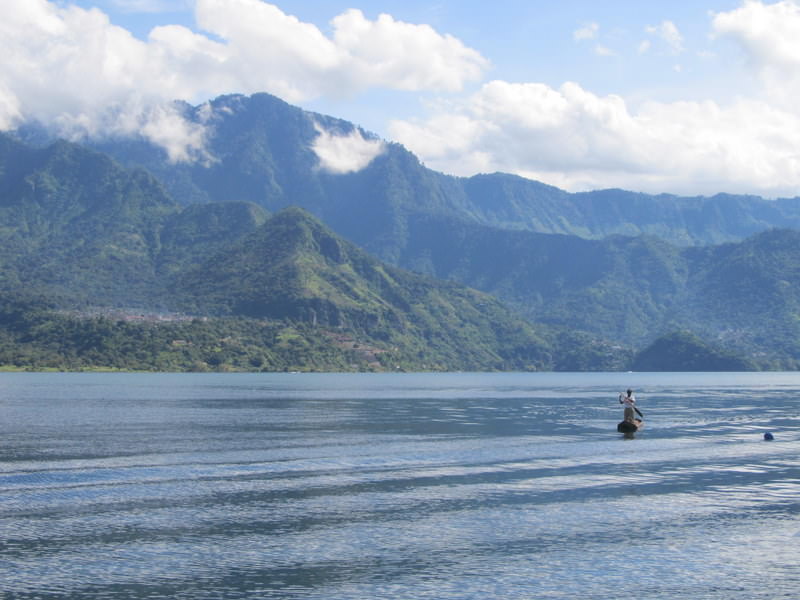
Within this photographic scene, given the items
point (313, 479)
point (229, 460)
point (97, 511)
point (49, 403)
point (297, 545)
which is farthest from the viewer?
point (49, 403)

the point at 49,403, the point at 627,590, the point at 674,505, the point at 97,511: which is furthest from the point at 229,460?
the point at 49,403

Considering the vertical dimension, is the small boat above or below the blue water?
above

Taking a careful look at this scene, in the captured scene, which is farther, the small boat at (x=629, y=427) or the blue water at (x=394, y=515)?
the small boat at (x=629, y=427)

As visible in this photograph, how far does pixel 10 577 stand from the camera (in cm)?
4972

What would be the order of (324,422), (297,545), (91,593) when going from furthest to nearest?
(324,422) → (297,545) → (91,593)

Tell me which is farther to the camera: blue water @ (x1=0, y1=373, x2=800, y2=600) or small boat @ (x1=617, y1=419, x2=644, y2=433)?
small boat @ (x1=617, y1=419, x2=644, y2=433)

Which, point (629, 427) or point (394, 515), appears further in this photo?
point (629, 427)

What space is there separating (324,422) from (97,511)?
84960mm

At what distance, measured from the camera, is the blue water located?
166 ft

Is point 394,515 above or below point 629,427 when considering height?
below

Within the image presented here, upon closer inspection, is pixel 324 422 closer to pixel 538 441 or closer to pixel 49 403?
pixel 538 441

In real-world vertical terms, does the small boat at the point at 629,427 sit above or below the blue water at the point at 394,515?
above

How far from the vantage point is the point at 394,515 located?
68.7m

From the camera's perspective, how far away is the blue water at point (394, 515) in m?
50.6
